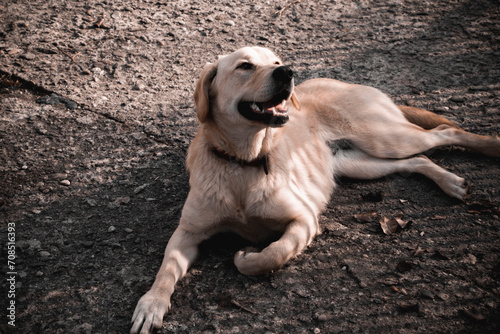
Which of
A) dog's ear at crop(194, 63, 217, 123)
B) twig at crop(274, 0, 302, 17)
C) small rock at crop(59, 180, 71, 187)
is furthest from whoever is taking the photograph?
twig at crop(274, 0, 302, 17)

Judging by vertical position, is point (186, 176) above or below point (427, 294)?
below

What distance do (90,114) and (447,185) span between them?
3506 millimetres

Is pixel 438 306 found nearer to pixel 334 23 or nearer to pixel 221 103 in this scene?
pixel 221 103

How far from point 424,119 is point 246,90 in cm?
199

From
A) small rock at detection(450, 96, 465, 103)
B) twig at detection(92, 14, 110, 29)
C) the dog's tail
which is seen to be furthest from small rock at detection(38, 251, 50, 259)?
small rock at detection(450, 96, 465, 103)

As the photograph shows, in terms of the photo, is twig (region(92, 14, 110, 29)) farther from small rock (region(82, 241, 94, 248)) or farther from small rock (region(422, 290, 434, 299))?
small rock (region(422, 290, 434, 299))

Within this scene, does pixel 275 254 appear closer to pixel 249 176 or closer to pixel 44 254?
pixel 249 176

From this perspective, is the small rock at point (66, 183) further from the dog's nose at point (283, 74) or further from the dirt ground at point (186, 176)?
the dog's nose at point (283, 74)

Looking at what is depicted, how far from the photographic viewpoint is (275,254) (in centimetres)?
273

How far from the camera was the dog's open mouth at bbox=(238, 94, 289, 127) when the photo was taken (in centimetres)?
275

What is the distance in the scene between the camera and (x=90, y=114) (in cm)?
442

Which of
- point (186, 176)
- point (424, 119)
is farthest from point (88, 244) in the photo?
point (424, 119)

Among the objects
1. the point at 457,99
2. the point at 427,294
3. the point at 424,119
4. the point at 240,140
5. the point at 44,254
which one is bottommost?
the point at 44,254

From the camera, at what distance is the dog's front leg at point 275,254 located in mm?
2719
